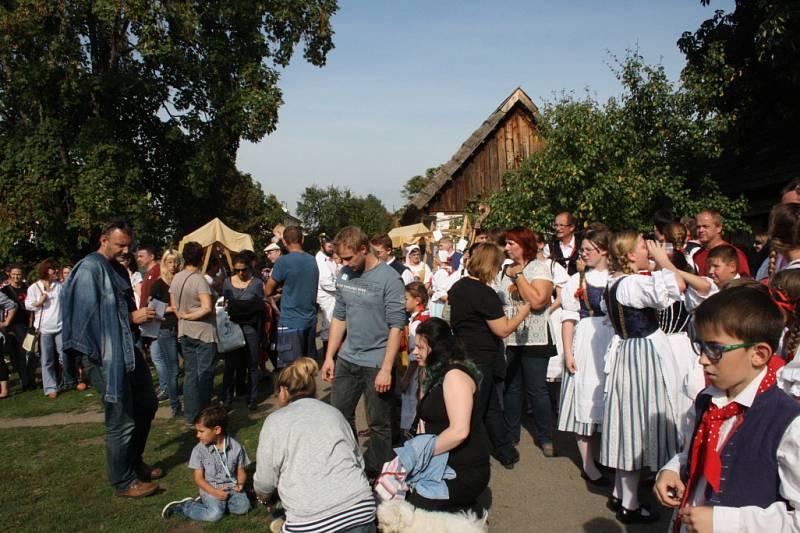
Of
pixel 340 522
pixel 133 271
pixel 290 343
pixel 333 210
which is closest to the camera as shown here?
pixel 340 522

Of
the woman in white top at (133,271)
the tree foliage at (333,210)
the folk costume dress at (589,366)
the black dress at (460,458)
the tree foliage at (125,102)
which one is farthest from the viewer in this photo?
the tree foliage at (333,210)

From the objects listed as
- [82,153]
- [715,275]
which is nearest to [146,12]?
[82,153]

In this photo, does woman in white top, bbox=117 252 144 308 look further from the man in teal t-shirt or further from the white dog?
the white dog

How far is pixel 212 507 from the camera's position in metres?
4.70

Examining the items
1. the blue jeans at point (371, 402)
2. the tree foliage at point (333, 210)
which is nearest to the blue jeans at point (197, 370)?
the blue jeans at point (371, 402)


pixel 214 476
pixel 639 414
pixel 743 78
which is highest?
pixel 743 78

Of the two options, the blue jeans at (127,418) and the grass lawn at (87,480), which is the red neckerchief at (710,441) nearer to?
the grass lawn at (87,480)

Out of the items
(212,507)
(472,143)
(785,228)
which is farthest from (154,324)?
(472,143)

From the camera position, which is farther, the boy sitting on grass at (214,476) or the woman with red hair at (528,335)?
the woman with red hair at (528,335)

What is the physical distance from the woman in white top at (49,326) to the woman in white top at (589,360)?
25.6ft

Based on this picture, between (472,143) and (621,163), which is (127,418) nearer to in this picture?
(621,163)

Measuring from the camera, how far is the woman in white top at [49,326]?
955 centimetres

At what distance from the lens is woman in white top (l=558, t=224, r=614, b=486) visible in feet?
16.2

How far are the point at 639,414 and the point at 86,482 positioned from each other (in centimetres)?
472
